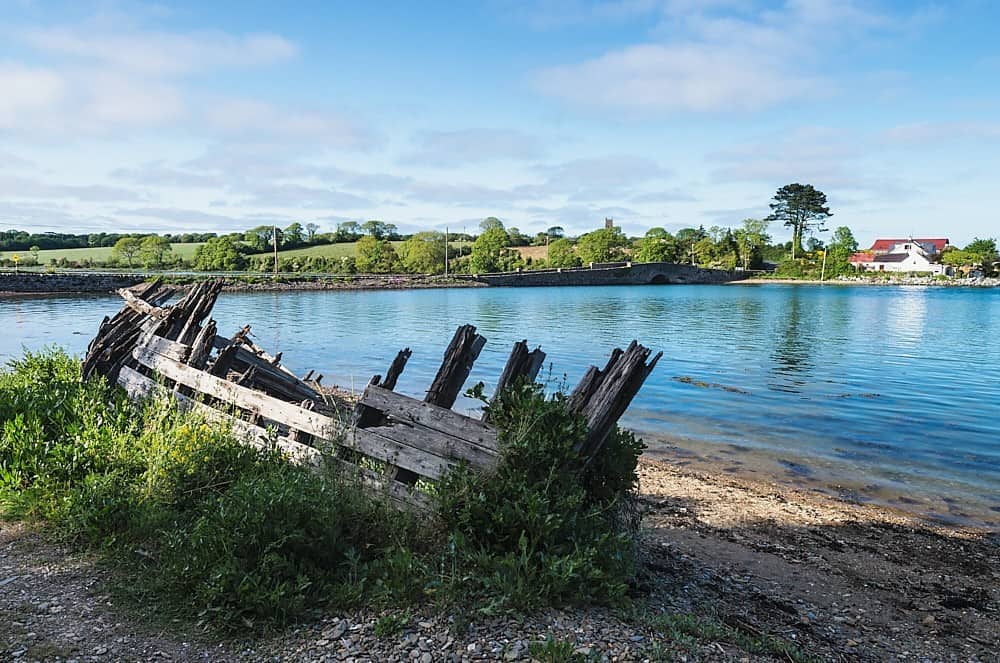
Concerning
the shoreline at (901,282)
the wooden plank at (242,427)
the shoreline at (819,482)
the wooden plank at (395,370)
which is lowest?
the shoreline at (819,482)

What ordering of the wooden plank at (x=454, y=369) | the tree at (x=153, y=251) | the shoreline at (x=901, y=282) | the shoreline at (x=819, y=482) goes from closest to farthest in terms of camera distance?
the wooden plank at (x=454, y=369), the shoreline at (x=819, y=482), the tree at (x=153, y=251), the shoreline at (x=901, y=282)

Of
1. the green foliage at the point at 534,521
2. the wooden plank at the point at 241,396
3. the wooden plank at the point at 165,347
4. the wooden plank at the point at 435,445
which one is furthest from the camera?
the wooden plank at the point at 165,347

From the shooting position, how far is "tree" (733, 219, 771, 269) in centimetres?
14562

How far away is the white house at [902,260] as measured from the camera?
147000 millimetres

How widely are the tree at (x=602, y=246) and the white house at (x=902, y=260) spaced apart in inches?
1979

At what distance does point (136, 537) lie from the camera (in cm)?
588

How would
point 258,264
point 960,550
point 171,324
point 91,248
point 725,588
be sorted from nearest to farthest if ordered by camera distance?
1. point 725,588
2. point 960,550
3. point 171,324
4. point 258,264
5. point 91,248

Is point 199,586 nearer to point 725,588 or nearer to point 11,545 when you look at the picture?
point 11,545

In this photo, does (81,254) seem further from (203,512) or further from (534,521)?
(534,521)

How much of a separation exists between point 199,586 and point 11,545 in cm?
239

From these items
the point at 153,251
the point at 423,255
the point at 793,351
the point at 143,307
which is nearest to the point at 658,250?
the point at 423,255

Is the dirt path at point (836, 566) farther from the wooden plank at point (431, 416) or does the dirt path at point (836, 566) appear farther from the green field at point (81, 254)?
the green field at point (81, 254)

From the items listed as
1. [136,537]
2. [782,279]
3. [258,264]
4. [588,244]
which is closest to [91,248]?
[258,264]

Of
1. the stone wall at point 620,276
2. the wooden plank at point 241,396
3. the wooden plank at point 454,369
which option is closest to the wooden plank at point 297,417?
the wooden plank at point 241,396
